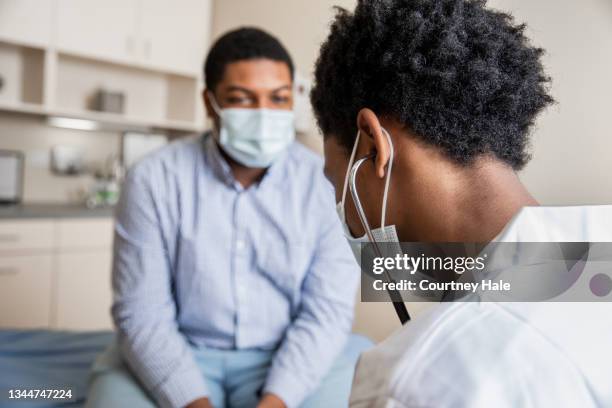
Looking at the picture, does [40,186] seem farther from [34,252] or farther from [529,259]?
[529,259]

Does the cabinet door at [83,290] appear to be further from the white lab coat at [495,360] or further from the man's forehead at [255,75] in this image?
the white lab coat at [495,360]

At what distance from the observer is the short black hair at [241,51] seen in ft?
4.08

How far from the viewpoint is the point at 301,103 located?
2230 millimetres

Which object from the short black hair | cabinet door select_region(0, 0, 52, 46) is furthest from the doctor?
cabinet door select_region(0, 0, 52, 46)

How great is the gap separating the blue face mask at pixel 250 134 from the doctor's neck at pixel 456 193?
29.3 inches

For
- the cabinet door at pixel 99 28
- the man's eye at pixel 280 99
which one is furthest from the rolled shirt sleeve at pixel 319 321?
the cabinet door at pixel 99 28

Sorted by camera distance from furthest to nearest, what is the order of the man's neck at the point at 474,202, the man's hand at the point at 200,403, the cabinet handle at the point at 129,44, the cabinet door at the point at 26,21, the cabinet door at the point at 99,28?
the cabinet handle at the point at 129,44 < the cabinet door at the point at 99,28 < the cabinet door at the point at 26,21 < the man's hand at the point at 200,403 < the man's neck at the point at 474,202

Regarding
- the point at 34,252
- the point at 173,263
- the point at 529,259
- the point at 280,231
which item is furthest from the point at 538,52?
the point at 34,252

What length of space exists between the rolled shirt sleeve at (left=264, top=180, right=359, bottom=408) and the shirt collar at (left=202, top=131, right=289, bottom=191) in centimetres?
13

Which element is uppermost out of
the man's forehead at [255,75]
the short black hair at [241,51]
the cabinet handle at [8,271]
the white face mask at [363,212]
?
the short black hair at [241,51]

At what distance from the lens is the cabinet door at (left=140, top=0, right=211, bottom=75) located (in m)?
2.68

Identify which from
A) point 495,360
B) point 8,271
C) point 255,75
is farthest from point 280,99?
point 8,271

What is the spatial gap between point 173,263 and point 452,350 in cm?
90

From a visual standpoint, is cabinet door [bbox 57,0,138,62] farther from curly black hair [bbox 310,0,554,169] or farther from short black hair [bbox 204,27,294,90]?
curly black hair [bbox 310,0,554,169]
